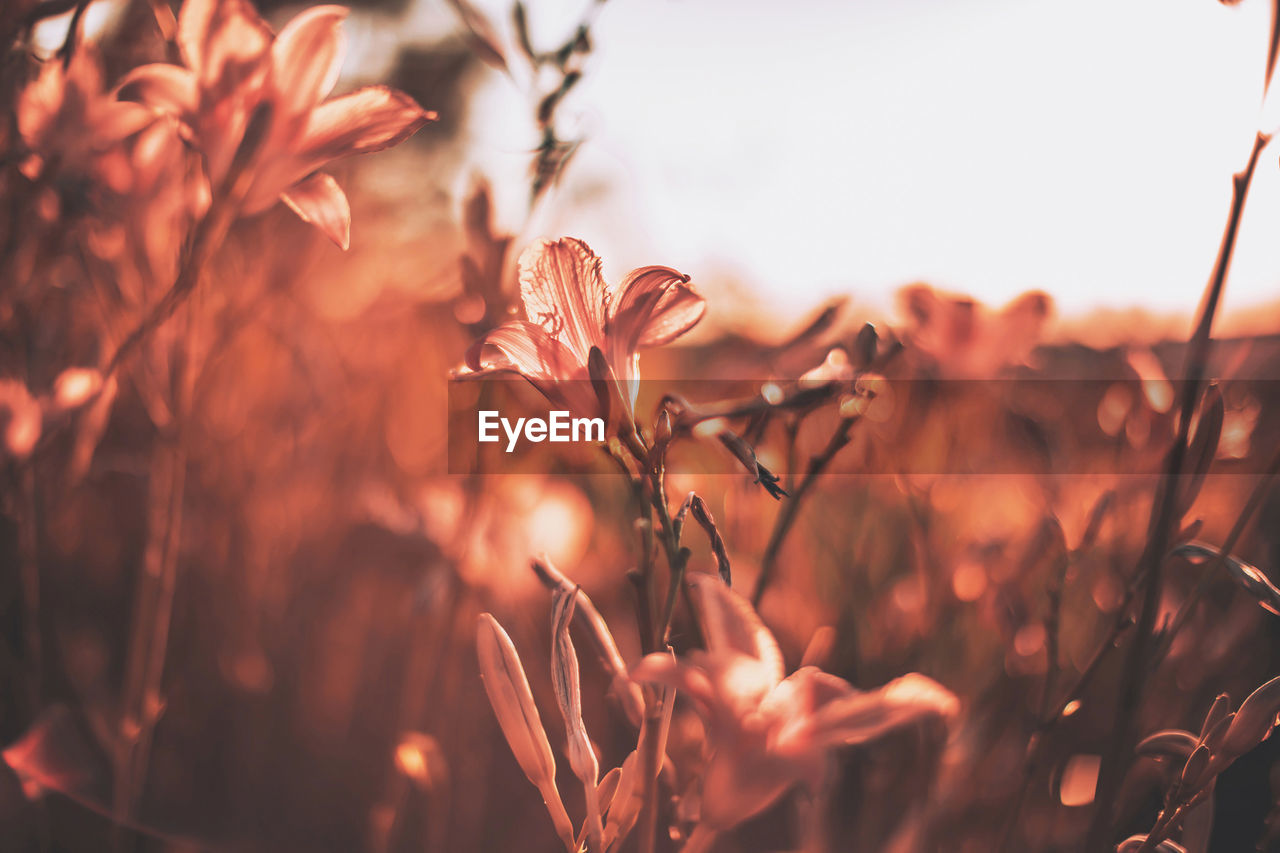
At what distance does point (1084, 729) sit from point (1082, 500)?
210 millimetres

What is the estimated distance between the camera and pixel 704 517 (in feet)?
0.75

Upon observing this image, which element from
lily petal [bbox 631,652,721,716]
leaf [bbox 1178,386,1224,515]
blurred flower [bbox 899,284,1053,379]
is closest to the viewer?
lily petal [bbox 631,652,721,716]

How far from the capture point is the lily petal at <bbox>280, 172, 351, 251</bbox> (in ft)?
0.97

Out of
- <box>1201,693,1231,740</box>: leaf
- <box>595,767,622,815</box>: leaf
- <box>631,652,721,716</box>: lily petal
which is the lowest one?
<box>595,767,622,815</box>: leaf

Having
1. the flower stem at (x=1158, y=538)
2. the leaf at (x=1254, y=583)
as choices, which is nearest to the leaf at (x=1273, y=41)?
the flower stem at (x=1158, y=538)

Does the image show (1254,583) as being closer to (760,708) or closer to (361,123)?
(760,708)

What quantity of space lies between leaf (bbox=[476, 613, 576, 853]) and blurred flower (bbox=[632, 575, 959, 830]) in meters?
0.07

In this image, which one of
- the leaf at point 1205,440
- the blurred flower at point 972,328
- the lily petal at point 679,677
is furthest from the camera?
the blurred flower at point 972,328

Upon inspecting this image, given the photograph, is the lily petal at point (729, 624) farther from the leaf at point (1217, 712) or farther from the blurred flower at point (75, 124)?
the blurred flower at point (75, 124)

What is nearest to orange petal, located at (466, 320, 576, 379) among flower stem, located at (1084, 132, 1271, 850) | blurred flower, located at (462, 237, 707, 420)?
blurred flower, located at (462, 237, 707, 420)

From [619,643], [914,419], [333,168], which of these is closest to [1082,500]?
[914,419]

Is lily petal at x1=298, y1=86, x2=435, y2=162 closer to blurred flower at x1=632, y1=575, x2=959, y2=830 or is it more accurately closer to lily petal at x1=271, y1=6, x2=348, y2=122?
lily petal at x1=271, y1=6, x2=348, y2=122

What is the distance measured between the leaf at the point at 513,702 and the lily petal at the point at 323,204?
17cm

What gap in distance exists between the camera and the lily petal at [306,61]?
0.30 meters
